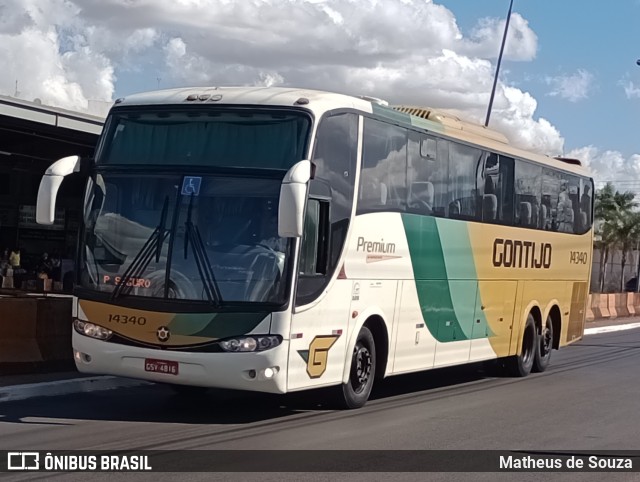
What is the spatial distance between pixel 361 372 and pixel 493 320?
453cm

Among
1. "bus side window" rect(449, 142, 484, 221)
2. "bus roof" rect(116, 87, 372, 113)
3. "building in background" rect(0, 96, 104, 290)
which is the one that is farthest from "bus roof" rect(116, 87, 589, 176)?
"building in background" rect(0, 96, 104, 290)

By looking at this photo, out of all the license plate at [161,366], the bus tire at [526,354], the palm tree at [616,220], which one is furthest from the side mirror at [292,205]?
the palm tree at [616,220]

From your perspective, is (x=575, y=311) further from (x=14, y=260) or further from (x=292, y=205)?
(x=14, y=260)

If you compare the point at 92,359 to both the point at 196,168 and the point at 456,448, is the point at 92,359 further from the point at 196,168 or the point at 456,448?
the point at 456,448

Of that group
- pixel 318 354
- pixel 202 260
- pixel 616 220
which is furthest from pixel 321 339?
pixel 616 220

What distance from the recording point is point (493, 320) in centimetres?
1608

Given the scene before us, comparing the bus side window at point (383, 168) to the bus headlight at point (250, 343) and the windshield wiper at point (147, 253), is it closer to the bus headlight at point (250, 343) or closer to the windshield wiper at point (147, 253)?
the bus headlight at point (250, 343)

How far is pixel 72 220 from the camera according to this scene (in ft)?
118

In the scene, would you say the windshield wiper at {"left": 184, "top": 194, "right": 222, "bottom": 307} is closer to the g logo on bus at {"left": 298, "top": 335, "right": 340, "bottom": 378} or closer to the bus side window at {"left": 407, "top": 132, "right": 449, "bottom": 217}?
the g logo on bus at {"left": 298, "top": 335, "right": 340, "bottom": 378}

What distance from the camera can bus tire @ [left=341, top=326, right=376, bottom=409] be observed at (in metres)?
11.9

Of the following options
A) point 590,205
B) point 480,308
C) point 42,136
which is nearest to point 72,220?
point 42,136

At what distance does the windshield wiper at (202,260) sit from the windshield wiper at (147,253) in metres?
0.26

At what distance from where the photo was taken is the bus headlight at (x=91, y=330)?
10828mm

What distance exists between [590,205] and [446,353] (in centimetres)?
762
